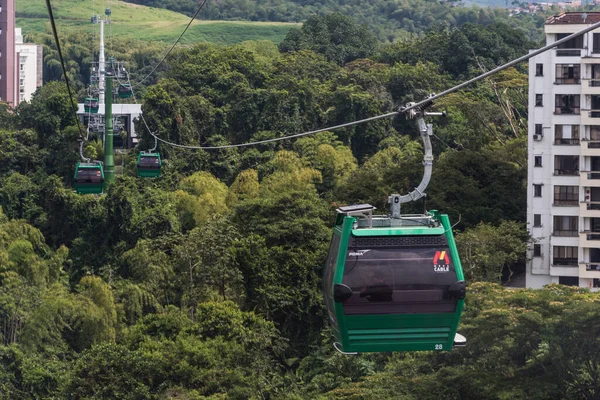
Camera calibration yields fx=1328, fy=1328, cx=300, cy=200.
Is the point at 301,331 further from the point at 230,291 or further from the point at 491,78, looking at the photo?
the point at 491,78

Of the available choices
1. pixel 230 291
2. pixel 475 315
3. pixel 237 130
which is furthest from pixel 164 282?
pixel 237 130

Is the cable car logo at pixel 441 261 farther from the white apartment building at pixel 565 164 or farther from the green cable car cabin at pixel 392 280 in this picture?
the white apartment building at pixel 565 164

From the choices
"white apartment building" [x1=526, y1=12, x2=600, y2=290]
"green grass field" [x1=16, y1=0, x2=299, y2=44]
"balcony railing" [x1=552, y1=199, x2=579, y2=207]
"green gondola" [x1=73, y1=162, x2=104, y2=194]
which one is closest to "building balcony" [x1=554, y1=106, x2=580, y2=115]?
"white apartment building" [x1=526, y1=12, x2=600, y2=290]

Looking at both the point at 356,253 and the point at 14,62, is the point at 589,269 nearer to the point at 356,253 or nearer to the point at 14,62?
the point at 356,253

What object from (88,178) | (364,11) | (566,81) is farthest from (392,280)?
(364,11)

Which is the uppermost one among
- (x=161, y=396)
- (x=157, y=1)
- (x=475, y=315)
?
(x=157, y=1)

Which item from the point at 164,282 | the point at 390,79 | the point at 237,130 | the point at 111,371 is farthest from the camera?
the point at 390,79
